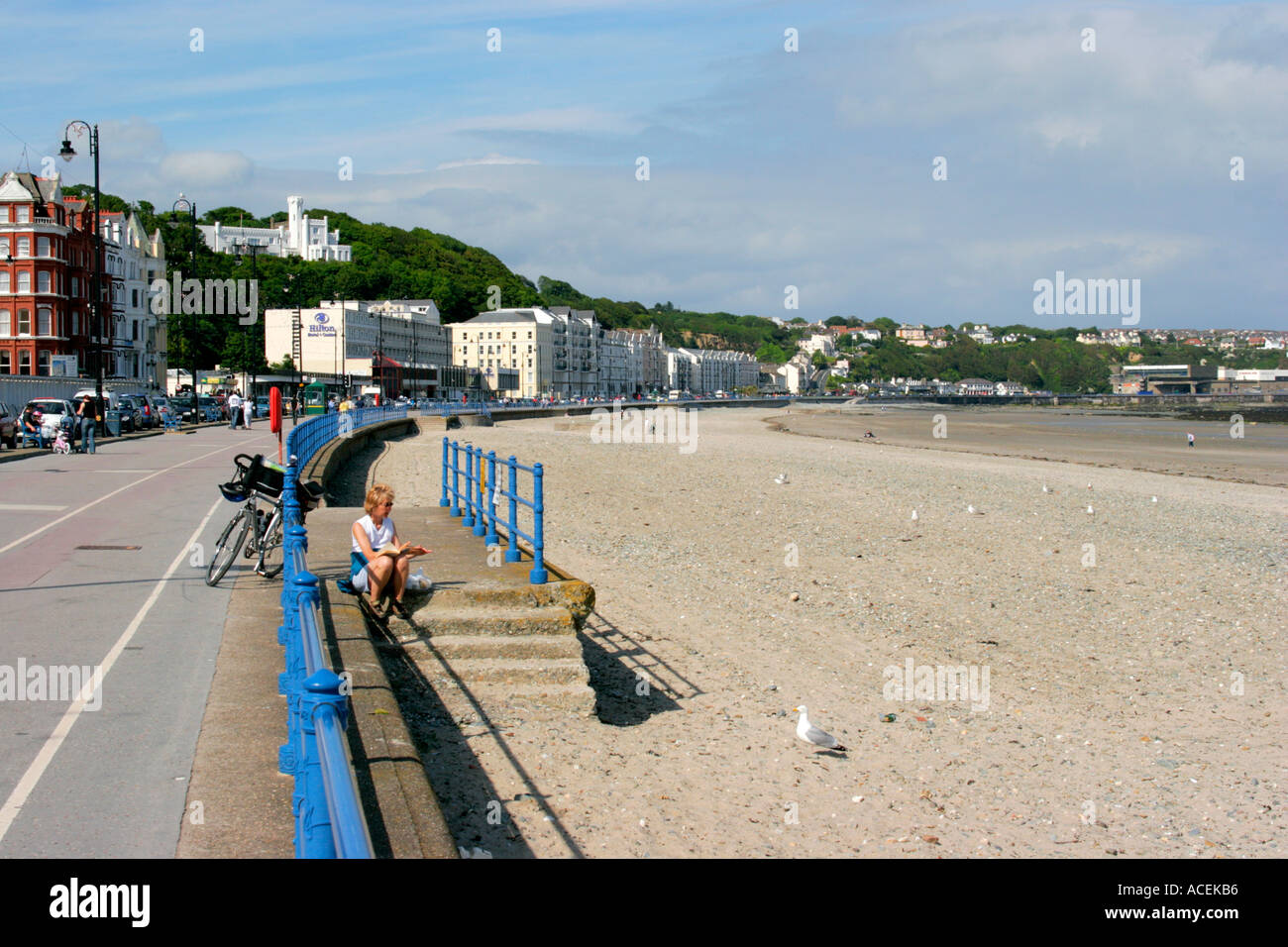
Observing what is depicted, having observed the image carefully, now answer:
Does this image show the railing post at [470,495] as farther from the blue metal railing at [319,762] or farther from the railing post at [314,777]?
the railing post at [314,777]

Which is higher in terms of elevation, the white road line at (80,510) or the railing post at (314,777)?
the railing post at (314,777)

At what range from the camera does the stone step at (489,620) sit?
8609mm

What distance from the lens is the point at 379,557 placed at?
8.49 metres

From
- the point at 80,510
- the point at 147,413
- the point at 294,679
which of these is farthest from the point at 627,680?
the point at 147,413

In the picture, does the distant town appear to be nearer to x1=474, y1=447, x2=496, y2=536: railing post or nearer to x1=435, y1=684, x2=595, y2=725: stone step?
x1=474, y1=447, x2=496, y2=536: railing post

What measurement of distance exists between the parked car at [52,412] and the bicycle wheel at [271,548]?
22781mm

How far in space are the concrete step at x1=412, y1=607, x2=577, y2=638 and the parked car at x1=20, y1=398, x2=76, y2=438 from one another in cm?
2603

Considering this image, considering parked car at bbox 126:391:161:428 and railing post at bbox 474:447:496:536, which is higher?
parked car at bbox 126:391:161:428

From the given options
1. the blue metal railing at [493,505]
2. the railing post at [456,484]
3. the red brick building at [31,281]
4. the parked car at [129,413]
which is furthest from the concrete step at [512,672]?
the red brick building at [31,281]

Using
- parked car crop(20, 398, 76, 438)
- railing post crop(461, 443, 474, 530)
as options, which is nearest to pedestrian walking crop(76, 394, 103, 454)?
parked car crop(20, 398, 76, 438)

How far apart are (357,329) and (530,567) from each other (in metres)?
130

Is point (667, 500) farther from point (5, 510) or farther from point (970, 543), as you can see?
point (5, 510)

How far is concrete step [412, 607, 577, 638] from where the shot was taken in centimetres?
861

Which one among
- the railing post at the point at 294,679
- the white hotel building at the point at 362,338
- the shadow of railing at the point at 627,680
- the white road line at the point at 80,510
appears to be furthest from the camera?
the white hotel building at the point at 362,338
